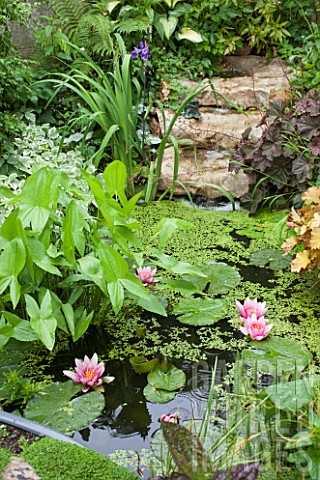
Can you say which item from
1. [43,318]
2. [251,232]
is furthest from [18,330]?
[251,232]

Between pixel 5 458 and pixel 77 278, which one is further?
pixel 77 278

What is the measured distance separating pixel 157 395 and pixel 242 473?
2.68 feet

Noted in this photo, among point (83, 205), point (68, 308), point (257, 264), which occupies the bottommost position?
point (257, 264)

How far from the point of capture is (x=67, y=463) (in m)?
1.53

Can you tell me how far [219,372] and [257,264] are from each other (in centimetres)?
98

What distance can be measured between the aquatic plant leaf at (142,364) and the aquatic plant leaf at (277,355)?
34cm

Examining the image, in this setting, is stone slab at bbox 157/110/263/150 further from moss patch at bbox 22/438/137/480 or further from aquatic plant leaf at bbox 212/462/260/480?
aquatic plant leaf at bbox 212/462/260/480

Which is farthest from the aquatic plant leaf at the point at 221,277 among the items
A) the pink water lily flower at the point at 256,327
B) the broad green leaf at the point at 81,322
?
the broad green leaf at the point at 81,322

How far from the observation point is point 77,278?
2270mm

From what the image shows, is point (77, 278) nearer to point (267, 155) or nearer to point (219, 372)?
point (219, 372)

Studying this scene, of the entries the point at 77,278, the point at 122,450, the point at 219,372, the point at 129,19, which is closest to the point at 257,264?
the point at 219,372

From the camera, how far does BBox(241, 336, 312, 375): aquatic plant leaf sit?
227 centimetres

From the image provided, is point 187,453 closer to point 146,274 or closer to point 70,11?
point 146,274

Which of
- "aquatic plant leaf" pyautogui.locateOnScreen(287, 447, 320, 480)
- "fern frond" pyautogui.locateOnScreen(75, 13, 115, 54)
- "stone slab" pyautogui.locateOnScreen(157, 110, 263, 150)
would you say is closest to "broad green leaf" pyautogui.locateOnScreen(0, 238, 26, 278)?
"aquatic plant leaf" pyautogui.locateOnScreen(287, 447, 320, 480)
